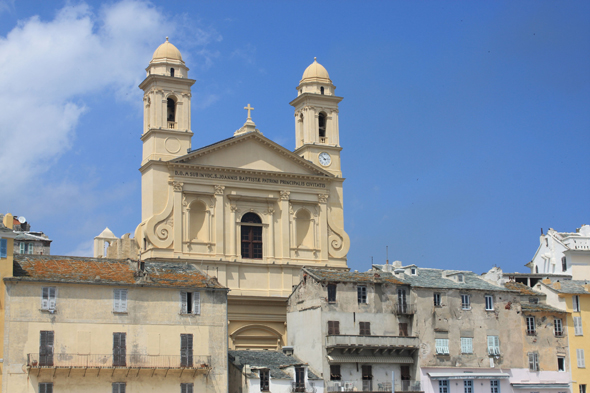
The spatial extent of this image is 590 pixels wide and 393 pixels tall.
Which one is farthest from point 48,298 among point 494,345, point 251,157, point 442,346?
point 494,345

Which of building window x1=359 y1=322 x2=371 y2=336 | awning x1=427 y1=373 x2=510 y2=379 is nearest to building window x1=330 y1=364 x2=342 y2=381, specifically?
building window x1=359 y1=322 x2=371 y2=336

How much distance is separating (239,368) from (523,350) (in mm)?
17259

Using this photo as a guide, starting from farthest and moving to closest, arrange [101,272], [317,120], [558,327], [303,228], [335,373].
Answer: [317,120] < [303,228] < [558,327] < [335,373] < [101,272]

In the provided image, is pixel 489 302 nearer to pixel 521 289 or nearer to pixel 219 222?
pixel 521 289

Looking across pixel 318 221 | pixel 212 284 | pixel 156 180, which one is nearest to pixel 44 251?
pixel 156 180

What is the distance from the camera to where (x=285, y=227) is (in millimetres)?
68188

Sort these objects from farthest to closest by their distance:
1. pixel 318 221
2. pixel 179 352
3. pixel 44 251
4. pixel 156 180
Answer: pixel 44 251 → pixel 318 221 → pixel 156 180 → pixel 179 352

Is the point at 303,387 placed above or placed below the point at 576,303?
below

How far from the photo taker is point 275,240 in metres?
67.9

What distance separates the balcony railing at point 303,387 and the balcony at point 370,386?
0.93 meters

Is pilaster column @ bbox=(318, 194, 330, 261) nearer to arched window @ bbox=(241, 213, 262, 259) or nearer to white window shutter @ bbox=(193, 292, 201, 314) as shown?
arched window @ bbox=(241, 213, 262, 259)

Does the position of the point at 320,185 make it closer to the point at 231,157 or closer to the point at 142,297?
the point at 231,157

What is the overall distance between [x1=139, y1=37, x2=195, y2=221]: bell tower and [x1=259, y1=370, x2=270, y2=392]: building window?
57.2 feet

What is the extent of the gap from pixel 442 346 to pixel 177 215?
64.9 ft
